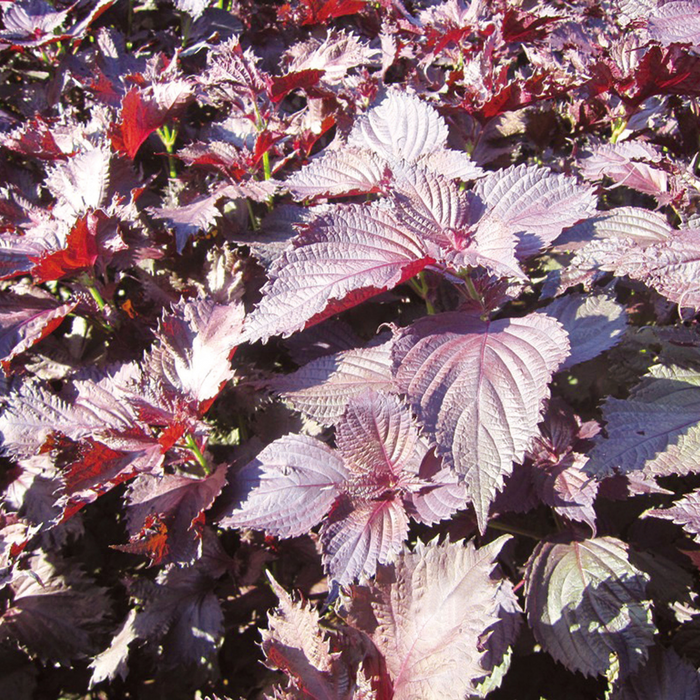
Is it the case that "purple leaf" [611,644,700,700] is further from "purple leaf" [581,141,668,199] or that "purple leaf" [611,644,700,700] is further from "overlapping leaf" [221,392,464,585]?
"purple leaf" [581,141,668,199]

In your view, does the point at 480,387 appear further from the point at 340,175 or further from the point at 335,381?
the point at 340,175

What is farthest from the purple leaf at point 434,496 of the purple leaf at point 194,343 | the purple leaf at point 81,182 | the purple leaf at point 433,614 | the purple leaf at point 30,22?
the purple leaf at point 30,22

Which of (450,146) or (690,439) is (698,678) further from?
(450,146)

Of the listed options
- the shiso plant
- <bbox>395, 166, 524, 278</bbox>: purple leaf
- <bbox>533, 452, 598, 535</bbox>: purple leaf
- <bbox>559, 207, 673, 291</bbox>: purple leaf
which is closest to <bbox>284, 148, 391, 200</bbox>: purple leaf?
the shiso plant

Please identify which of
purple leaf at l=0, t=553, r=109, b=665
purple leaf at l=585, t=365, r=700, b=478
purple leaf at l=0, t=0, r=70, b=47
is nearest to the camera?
purple leaf at l=585, t=365, r=700, b=478

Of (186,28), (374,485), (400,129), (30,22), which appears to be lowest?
(374,485)

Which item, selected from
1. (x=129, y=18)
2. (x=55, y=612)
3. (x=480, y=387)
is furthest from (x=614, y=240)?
(x=129, y=18)

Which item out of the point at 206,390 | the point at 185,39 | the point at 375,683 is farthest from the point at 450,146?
the point at 375,683
